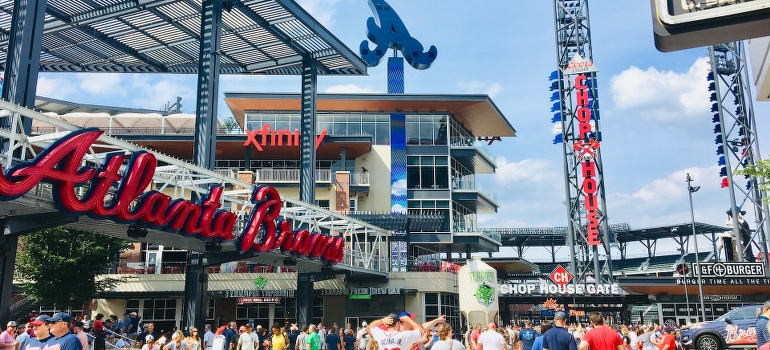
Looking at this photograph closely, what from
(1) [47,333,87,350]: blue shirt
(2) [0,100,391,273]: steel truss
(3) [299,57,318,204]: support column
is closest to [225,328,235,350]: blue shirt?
(2) [0,100,391,273]: steel truss

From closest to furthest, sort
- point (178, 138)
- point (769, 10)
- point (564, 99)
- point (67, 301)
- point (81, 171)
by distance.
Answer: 1. point (769, 10)
2. point (81, 171)
3. point (67, 301)
4. point (178, 138)
5. point (564, 99)

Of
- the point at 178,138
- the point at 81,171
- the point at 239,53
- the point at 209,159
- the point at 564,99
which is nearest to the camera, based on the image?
the point at 81,171

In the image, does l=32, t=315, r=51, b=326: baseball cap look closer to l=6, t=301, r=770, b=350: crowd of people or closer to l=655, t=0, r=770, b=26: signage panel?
l=6, t=301, r=770, b=350: crowd of people

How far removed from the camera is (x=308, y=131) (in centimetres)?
3853

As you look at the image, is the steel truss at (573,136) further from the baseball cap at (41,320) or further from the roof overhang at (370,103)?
the baseball cap at (41,320)

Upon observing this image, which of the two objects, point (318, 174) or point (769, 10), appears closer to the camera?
point (769, 10)

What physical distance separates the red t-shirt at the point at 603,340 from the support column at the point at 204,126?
19770 millimetres

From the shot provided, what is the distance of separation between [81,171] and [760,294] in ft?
134

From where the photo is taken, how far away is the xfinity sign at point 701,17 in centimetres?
617

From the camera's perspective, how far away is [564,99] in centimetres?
5688

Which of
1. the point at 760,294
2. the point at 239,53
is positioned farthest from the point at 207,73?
the point at 760,294

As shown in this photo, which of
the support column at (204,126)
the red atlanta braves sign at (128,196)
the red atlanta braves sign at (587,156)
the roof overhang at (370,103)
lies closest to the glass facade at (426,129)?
the roof overhang at (370,103)

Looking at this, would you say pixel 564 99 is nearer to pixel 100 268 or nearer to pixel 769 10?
pixel 100 268

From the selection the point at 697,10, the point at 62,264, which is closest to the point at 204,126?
the point at 62,264
